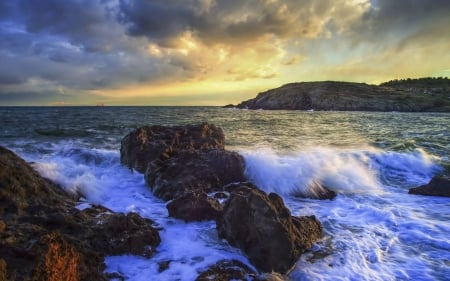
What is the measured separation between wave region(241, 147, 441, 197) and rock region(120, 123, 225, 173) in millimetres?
2238

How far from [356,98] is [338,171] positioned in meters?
77.0

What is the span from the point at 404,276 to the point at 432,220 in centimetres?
317

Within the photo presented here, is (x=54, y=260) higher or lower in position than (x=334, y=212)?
higher

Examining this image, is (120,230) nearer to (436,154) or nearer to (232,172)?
(232,172)

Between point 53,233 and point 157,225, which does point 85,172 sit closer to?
point 157,225

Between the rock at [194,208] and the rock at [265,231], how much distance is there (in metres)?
0.97

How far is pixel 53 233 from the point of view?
441cm

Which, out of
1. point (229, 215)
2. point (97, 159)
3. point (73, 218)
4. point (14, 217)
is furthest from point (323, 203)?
point (97, 159)

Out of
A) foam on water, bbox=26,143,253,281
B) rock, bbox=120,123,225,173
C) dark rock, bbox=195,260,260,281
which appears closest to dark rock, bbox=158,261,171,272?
foam on water, bbox=26,143,253,281

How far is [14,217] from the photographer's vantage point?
617 cm

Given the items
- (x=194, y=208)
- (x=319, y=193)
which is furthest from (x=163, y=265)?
(x=319, y=193)

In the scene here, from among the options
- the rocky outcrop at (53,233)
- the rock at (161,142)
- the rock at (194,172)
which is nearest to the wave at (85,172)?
the rock at (161,142)

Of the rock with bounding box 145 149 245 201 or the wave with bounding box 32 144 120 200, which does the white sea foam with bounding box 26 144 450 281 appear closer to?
the wave with bounding box 32 144 120 200

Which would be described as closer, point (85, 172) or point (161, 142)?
point (85, 172)
